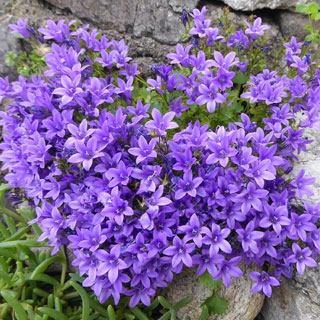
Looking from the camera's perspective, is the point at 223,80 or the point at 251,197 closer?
the point at 251,197

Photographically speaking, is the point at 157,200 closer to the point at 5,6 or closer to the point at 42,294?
the point at 42,294

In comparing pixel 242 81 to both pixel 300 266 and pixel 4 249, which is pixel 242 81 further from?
pixel 4 249

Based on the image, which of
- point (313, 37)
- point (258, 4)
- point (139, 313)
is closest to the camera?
point (139, 313)

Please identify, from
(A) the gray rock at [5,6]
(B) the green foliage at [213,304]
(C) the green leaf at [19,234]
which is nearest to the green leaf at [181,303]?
(B) the green foliage at [213,304]

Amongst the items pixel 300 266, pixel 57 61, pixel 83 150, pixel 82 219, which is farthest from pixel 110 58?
pixel 300 266

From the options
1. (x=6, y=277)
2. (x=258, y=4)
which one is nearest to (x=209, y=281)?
(x=6, y=277)

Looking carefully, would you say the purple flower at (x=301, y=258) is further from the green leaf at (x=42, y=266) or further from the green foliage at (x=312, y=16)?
the green foliage at (x=312, y=16)
